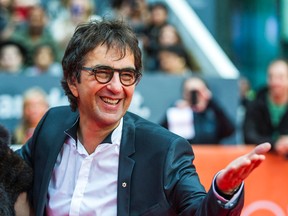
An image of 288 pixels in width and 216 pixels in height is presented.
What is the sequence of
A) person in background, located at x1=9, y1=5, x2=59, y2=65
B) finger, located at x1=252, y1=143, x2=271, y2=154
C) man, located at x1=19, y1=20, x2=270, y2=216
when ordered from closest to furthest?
finger, located at x1=252, y1=143, x2=271, y2=154, man, located at x1=19, y1=20, x2=270, y2=216, person in background, located at x1=9, y1=5, x2=59, y2=65

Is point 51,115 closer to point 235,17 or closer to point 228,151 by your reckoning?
point 228,151

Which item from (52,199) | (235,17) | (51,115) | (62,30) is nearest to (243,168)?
(52,199)

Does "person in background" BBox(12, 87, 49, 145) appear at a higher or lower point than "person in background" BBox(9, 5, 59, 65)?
lower

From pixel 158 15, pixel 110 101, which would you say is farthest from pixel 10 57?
pixel 110 101

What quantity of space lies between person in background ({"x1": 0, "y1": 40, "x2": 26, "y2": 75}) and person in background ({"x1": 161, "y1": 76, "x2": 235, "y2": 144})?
2191mm

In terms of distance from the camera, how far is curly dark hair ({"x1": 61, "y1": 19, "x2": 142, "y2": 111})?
361cm

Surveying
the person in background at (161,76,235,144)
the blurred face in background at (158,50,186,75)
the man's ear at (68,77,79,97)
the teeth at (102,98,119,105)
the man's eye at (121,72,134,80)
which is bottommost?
the person in background at (161,76,235,144)

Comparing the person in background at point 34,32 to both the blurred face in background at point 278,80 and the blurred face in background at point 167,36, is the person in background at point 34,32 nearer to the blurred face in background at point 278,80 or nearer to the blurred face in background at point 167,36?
the blurred face in background at point 167,36

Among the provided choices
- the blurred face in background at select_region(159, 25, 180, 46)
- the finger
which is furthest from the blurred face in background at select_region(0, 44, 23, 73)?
the finger

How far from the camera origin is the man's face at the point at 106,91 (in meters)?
3.54

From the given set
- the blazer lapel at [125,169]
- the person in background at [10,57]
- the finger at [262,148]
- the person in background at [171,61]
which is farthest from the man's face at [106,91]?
the person in background at [171,61]

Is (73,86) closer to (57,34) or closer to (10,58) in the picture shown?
(10,58)

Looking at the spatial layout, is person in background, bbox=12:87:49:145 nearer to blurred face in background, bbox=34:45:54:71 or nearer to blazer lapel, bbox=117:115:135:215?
blurred face in background, bbox=34:45:54:71

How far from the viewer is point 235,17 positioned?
58.6ft
